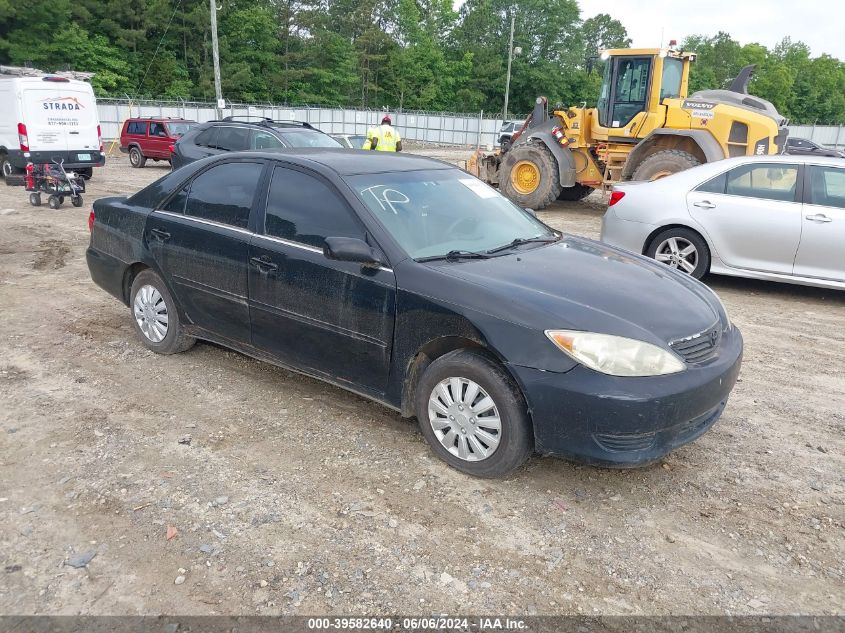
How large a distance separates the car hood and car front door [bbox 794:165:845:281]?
141 inches

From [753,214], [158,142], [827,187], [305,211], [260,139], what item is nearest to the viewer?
[305,211]

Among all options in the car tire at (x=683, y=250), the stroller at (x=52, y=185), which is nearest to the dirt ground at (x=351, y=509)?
the car tire at (x=683, y=250)

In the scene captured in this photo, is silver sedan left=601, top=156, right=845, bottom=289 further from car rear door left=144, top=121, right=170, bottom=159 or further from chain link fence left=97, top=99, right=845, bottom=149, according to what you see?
chain link fence left=97, top=99, right=845, bottom=149

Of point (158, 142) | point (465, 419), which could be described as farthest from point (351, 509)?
point (158, 142)

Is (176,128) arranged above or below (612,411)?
above

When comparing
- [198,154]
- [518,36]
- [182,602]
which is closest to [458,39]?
[518,36]

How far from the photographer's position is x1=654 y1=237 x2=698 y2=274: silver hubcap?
766 centimetres

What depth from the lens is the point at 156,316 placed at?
17.1ft

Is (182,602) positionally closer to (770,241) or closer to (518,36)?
(770,241)

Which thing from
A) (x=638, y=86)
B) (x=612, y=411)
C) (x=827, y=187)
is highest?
(x=638, y=86)

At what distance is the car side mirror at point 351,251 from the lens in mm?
3725

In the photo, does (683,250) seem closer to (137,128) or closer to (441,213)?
(441,213)

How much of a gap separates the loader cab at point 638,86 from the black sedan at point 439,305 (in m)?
9.38

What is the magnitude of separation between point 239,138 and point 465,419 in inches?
429
